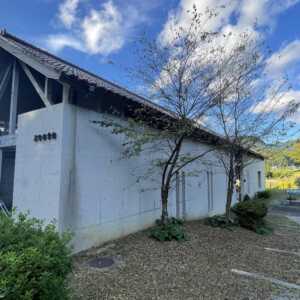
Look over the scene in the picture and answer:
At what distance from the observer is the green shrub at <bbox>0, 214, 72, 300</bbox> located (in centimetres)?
192

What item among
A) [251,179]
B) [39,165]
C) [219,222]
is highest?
[39,165]

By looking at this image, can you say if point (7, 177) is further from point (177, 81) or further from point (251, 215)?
point (251, 215)

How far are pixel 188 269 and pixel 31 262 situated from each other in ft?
11.4


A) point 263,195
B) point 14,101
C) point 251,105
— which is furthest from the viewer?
point 263,195

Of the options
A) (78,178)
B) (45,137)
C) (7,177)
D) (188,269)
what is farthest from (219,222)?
(7,177)

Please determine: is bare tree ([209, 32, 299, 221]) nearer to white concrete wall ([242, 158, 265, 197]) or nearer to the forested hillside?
white concrete wall ([242, 158, 265, 197])

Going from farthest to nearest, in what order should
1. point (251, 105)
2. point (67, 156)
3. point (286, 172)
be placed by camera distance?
1. point (286, 172)
2. point (251, 105)
3. point (67, 156)

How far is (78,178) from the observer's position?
545 cm

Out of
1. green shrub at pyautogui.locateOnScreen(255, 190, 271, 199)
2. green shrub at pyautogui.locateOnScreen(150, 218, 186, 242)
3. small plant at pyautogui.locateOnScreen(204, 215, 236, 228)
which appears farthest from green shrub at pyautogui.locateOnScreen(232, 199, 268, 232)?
green shrub at pyautogui.locateOnScreen(255, 190, 271, 199)

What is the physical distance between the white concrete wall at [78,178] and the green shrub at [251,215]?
4087 mm

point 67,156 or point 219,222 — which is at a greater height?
point 67,156

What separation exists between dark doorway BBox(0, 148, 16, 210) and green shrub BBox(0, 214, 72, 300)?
189 inches

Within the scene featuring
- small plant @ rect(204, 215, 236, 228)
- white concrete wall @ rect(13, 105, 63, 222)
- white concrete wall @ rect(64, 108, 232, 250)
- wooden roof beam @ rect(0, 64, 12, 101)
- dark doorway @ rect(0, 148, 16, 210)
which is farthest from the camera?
small plant @ rect(204, 215, 236, 228)

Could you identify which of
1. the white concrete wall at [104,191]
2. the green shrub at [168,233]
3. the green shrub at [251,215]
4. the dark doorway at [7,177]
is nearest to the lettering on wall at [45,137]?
the white concrete wall at [104,191]
